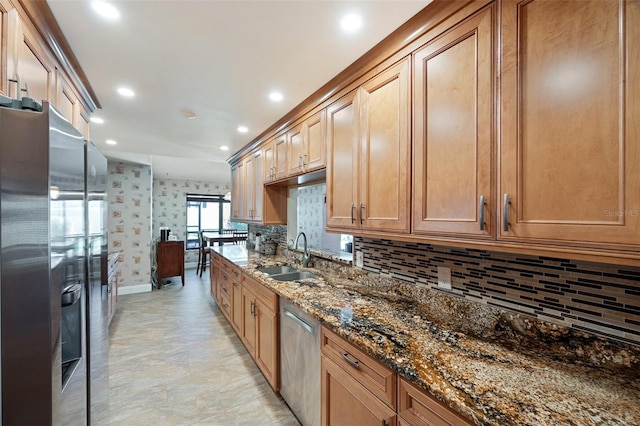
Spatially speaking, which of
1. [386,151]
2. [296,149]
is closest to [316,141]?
[296,149]

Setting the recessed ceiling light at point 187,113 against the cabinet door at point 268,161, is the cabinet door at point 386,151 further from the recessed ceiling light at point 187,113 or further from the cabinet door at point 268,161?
the recessed ceiling light at point 187,113

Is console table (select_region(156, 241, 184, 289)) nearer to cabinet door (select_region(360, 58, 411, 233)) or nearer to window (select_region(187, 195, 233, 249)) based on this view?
window (select_region(187, 195, 233, 249))

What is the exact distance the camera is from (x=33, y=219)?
80 cm

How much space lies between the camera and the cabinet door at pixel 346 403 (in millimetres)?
1121

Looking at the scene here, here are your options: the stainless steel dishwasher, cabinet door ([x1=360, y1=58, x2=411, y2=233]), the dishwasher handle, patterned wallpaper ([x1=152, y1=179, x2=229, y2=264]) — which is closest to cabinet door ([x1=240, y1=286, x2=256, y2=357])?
the stainless steel dishwasher

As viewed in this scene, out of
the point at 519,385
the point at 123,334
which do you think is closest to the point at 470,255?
the point at 519,385

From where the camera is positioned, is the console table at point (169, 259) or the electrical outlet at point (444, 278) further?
the console table at point (169, 259)

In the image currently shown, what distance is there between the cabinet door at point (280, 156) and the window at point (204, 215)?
5.26 meters

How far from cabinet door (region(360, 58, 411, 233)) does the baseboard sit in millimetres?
5078

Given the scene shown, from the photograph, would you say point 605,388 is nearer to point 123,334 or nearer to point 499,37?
point 499,37

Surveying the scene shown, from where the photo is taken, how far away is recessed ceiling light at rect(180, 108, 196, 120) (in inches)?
101

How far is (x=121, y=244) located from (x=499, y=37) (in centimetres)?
596

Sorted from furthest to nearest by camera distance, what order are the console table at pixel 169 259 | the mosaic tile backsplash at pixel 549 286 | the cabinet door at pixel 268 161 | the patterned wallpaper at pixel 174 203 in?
the patterned wallpaper at pixel 174 203, the console table at pixel 169 259, the cabinet door at pixel 268 161, the mosaic tile backsplash at pixel 549 286

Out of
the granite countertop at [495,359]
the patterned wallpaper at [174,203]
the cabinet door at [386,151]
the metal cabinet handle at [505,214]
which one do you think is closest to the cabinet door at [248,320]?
the granite countertop at [495,359]
